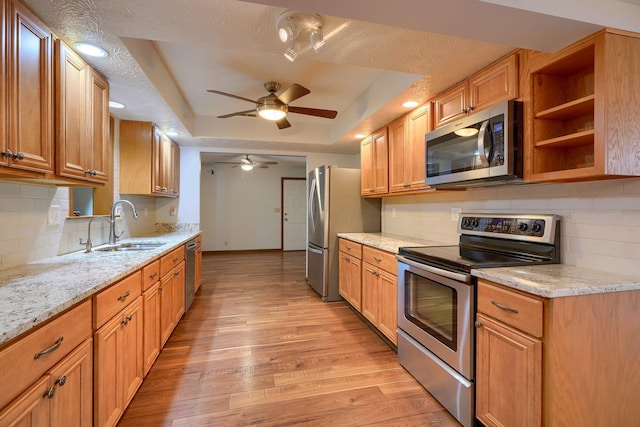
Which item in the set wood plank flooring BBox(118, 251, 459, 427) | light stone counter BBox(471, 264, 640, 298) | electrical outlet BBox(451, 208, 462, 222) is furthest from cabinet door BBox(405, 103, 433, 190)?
wood plank flooring BBox(118, 251, 459, 427)

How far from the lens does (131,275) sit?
1.69 m

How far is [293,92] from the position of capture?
99.7 inches

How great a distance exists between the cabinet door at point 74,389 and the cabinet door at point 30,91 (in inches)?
34.1

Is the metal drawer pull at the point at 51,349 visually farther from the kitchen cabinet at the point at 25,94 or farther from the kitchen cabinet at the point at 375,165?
the kitchen cabinet at the point at 375,165

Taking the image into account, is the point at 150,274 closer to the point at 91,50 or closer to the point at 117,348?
the point at 117,348

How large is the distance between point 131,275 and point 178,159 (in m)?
3.02

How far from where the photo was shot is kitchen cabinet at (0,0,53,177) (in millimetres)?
1201

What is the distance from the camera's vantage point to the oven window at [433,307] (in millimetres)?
1715

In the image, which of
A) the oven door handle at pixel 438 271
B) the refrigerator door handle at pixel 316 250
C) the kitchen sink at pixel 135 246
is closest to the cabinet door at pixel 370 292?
the oven door handle at pixel 438 271

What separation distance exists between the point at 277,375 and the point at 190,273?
6.04 ft

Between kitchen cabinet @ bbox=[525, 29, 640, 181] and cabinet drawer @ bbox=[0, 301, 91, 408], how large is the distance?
90.7 inches

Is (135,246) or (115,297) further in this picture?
(135,246)

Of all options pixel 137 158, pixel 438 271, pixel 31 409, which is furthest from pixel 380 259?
pixel 137 158

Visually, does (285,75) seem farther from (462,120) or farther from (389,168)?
(462,120)
